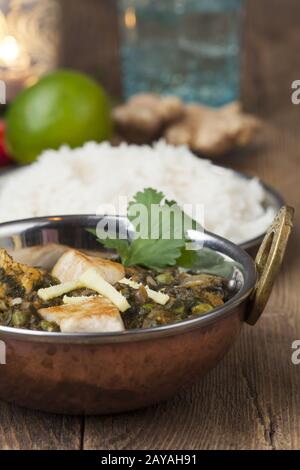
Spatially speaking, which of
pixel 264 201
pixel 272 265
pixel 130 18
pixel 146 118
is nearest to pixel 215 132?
pixel 146 118

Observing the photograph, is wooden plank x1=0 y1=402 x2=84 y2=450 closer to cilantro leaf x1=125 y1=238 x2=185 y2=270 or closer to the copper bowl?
the copper bowl

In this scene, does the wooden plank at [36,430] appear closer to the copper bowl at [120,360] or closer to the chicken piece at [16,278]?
the copper bowl at [120,360]

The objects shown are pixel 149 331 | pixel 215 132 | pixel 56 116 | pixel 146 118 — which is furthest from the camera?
pixel 146 118

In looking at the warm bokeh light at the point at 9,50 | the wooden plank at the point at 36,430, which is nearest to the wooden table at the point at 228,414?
the wooden plank at the point at 36,430

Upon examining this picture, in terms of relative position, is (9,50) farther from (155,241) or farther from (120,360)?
(120,360)

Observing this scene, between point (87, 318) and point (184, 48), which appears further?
point (184, 48)

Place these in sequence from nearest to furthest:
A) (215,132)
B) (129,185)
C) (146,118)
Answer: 1. (129,185)
2. (215,132)
3. (146,118)

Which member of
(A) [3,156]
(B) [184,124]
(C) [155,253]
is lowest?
(A) [3,156]
